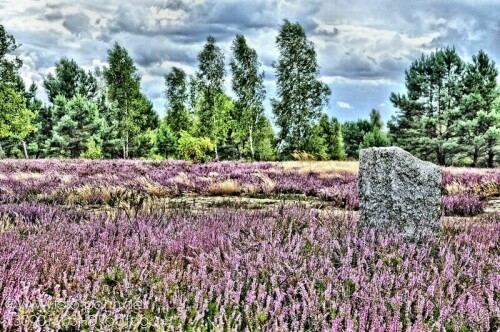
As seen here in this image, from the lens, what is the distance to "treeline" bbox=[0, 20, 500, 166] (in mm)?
38094

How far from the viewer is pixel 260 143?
2109 inches

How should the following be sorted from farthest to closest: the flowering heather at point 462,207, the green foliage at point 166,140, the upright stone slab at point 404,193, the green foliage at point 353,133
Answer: the green foliage at point 353,133 < the green foliage at point 166,140 < the flowering heather at point 462,207 < the upright stone slab at point 404,193

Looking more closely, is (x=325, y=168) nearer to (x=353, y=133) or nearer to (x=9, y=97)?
(x=9, y=97)

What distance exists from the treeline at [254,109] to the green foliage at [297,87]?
8cm

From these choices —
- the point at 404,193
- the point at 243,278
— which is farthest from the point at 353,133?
the point at 243,278

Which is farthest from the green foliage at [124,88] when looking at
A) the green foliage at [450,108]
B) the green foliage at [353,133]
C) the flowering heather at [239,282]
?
the flowering heather at [239,282]

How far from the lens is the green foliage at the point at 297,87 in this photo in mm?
38094

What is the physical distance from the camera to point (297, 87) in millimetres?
37969

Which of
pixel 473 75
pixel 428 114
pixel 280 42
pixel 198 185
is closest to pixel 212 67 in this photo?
pixel 280 42

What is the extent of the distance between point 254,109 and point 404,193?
1520 inches

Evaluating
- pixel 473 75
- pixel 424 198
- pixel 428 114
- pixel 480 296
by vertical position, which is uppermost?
pixel 473 75

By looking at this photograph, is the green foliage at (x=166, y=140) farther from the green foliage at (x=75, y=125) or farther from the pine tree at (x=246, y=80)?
the pine tree at (x=246, y=80)

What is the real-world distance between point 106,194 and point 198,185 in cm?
236

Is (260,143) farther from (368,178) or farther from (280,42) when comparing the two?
(368,178)
